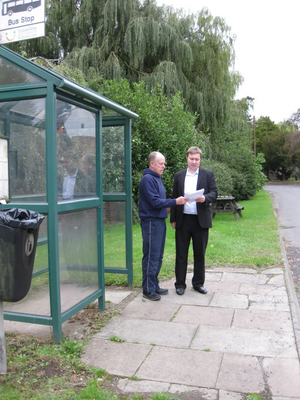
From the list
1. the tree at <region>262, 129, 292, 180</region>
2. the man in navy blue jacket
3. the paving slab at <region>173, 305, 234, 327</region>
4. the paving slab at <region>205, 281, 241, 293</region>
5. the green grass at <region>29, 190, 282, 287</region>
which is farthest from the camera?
the tree at <region>262, 129, 292, 180</region>

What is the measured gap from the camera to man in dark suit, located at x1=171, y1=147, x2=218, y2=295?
493cm

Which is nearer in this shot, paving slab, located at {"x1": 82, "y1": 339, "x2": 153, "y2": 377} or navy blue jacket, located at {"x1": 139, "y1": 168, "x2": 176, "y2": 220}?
paving slab, located at {"x1": 82, "y1": 339, "x2": 153, "y2": 377}

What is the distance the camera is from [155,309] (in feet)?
14.9

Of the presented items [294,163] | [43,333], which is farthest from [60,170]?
[294,163]

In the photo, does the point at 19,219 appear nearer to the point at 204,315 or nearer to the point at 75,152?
the point at 75,152

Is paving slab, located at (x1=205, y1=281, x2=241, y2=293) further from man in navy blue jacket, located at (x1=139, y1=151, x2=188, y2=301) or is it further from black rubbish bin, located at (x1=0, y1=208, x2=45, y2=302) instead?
black rubbish bin, located at (x1=0, y1=208, x2=45, y2=302)

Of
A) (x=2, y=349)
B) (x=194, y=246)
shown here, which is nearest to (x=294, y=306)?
(x=194, y=246)

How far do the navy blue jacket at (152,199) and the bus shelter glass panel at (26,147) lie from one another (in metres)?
1.43

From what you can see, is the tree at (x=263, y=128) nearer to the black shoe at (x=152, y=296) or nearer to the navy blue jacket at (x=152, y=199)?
the navy blue jacket at (x=152, y=199)

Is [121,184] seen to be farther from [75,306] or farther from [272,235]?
[272,235]

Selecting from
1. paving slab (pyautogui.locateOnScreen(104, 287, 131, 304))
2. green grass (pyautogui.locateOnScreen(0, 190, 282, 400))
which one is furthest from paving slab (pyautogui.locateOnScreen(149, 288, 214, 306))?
green grass (pyautogui.locateOnScreen(0, 190, 282, 400))

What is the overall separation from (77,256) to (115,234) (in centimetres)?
142

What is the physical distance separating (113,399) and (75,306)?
1.36 metres

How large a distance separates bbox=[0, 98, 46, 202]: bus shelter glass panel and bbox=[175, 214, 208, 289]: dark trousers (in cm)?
204
